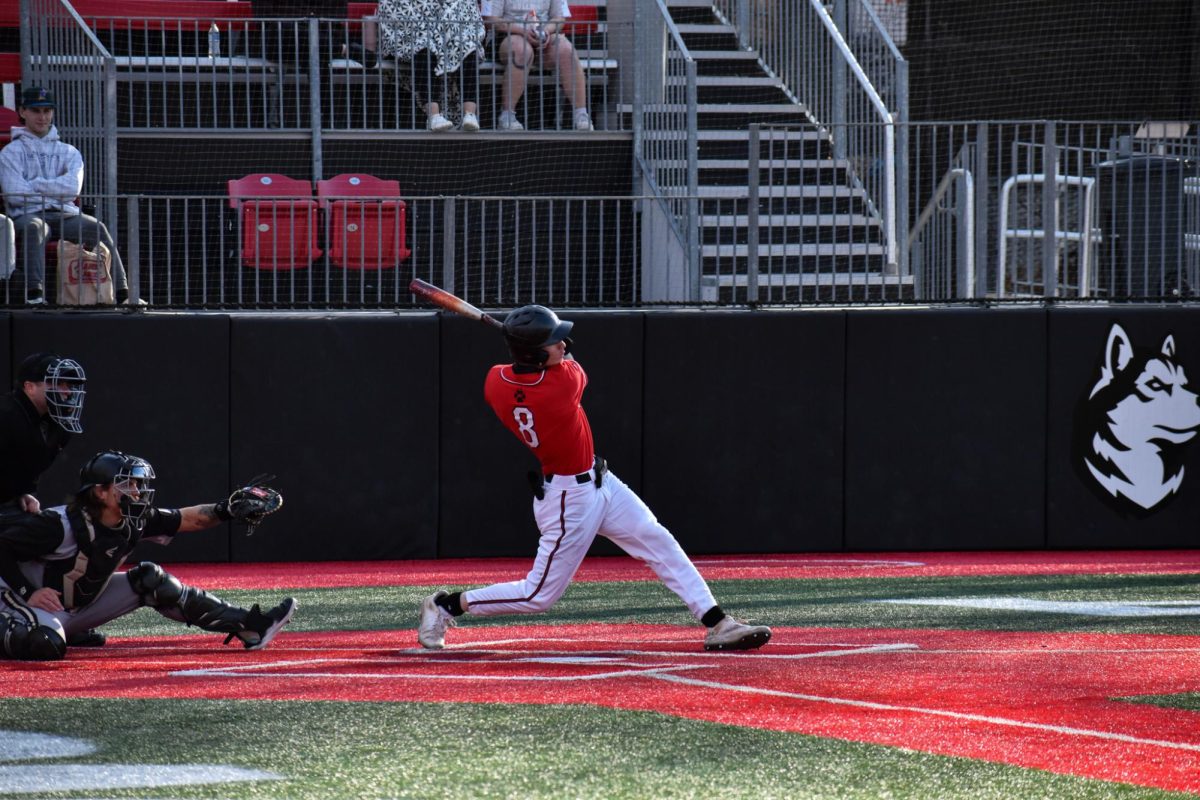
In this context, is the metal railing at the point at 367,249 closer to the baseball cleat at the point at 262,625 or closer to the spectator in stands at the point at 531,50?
the spectator in stands at the point at 531,50

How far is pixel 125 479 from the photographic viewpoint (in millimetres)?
7434

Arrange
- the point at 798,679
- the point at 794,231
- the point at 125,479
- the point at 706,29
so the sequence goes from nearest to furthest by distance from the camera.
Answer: the point at 798,679
the point at 125,479
the point at 794,231
the point at 706,29

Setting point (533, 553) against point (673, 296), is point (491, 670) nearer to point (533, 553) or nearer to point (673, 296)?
point (533, 553)

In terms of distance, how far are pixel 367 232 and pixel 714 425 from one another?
124 inches

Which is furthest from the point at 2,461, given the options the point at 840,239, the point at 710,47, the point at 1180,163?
the point at 710,47

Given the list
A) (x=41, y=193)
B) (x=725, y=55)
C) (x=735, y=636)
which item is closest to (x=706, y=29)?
(x=725, y=55)

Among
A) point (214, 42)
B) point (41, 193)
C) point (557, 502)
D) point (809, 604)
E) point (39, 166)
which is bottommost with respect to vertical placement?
point (809, 604)

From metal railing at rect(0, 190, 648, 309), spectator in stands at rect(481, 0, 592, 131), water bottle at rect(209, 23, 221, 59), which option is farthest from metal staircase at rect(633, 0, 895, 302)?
water bottle at rect(209, 23, 221, 59)

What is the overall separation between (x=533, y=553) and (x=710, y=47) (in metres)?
7.18

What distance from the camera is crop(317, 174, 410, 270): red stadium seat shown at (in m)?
12.9

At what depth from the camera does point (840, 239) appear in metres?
13.9

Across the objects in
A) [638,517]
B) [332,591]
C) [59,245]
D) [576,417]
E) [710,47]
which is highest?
[710,47]

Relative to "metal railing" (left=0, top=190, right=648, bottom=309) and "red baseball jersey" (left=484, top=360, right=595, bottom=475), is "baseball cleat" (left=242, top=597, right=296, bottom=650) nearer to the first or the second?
"red baseball jersey" (left=484, top=360, right=595, bottom=475)

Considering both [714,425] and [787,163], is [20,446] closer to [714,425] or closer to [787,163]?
[714,425]
